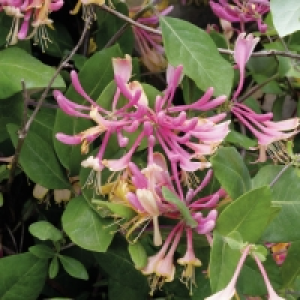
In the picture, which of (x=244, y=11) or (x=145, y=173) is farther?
(x=244, y=11)

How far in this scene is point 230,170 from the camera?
1.69ft

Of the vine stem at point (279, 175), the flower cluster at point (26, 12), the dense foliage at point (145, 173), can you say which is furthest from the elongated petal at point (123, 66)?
the vine stem at point (279, 175)

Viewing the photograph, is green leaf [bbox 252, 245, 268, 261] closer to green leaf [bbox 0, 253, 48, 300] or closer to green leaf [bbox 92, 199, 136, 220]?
green leaf [bbox 92, 199, 136, 220]

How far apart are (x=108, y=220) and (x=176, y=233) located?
84mm

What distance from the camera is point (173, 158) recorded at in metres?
0.51

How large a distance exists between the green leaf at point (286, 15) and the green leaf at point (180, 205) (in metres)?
0.23

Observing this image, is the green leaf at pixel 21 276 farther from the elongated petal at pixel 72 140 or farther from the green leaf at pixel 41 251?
the elongated petal at pixel 72 140

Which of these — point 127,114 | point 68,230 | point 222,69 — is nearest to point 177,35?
point 222,69

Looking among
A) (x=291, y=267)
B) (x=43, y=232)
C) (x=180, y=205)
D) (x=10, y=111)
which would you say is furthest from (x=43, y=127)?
(x=291, y=267)

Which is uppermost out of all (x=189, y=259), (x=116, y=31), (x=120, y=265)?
(x=116, y=31)

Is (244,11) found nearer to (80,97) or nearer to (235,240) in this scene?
(80,97)

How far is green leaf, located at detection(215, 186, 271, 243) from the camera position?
0.47 metres

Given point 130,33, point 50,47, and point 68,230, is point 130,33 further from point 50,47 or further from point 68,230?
point 68,230

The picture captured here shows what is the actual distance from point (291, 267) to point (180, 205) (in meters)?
0.20
